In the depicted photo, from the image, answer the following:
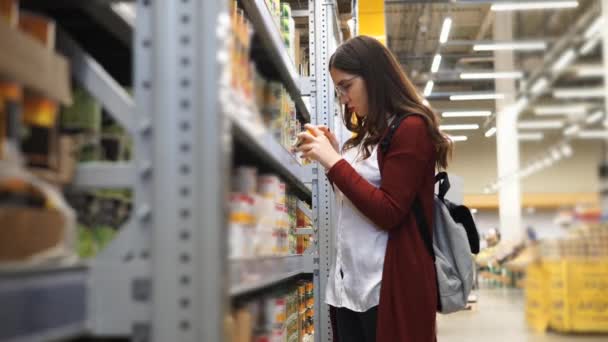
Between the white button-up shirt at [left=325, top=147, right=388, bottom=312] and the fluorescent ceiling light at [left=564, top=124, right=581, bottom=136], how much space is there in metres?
3.51

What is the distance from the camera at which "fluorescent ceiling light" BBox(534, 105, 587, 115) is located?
5148mm

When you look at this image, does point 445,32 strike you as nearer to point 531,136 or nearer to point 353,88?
point 531,136

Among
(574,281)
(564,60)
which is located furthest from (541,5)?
(574,281)

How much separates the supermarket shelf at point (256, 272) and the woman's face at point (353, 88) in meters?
0.54

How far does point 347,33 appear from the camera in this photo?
5.52 m

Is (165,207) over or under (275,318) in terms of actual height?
over

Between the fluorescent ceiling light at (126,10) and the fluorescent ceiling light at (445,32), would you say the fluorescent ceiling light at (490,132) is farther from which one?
the fluorescent ceiling light at (126,10)

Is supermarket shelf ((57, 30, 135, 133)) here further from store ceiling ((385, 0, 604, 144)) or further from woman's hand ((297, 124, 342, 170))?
store ceiling ((385, 0, 604, 144))

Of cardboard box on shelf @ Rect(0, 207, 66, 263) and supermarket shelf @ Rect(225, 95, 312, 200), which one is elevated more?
supermarket shelf @ Rect(225, 95, 312, 200)

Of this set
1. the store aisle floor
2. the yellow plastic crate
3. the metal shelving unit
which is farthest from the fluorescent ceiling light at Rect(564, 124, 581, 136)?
the metal shelving unit

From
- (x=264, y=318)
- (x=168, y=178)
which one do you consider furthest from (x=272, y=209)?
(x=168, y=178)

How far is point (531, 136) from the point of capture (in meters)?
5.40

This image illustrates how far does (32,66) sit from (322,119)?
2.04 m

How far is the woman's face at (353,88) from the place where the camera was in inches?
78.0
